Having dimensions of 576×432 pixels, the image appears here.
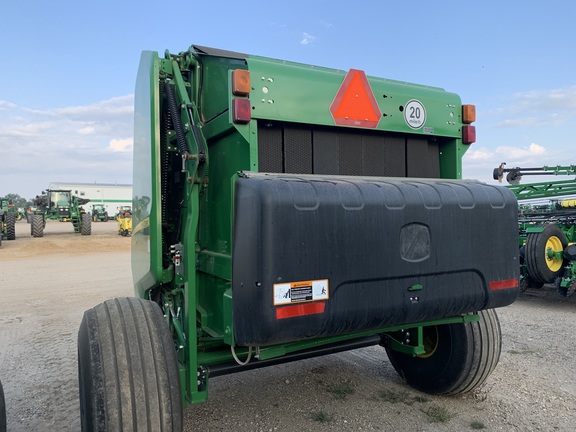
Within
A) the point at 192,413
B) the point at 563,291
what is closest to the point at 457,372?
the point at 192,413

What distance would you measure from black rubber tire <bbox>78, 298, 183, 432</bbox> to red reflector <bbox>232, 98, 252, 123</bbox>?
1155 millimetres

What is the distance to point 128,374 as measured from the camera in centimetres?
220

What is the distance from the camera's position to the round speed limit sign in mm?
3004

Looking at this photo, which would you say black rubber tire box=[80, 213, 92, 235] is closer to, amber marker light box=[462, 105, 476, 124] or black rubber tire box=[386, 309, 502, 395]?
black rubber tire box=[386, 309, 502, 395]

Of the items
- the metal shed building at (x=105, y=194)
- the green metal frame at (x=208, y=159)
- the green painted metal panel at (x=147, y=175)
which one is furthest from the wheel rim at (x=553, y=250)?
the metal shed building at (x=105, y=194)

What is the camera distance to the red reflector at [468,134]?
10.6 ft

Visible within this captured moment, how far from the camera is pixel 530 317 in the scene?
6.84 meters

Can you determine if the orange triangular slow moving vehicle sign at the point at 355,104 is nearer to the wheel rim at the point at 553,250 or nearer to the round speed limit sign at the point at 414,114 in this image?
the round speed limit sign at the point at 414,114

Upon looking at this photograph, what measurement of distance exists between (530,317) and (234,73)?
635cm

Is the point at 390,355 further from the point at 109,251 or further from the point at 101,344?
the point at 109,251

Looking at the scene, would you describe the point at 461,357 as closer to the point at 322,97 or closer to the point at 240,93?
the point at 322,97

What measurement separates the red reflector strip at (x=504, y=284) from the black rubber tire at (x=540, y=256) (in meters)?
5.79

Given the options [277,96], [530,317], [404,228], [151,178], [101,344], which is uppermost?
[277,96]

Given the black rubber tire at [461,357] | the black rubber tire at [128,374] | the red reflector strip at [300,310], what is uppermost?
the red reflector strip at [300,310]
